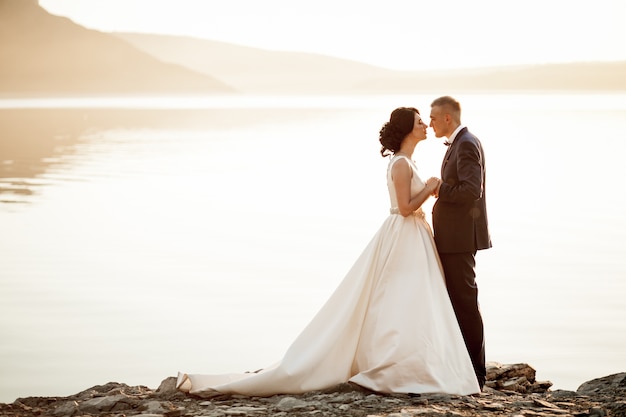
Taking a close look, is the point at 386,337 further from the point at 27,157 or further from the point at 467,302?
the point at 27,157

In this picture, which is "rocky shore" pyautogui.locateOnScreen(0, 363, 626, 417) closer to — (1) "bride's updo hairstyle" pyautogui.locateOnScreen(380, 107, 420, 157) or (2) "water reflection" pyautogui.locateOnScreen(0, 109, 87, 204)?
(1) "bride's updo hairstyle" pyautogui.locateOnScreen(380, 107, 420, 157)

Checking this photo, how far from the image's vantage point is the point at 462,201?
6.84 metres

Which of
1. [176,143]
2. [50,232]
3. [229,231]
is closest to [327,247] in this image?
[229,231]

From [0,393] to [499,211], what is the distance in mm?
14587

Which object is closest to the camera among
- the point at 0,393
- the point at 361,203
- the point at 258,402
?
the point at 258,402

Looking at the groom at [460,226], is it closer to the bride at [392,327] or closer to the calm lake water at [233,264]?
the bride at [392,327]

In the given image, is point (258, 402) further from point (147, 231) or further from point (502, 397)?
point (147, 231)

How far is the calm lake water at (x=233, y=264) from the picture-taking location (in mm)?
10570

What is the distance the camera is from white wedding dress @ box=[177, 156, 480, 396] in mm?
6645

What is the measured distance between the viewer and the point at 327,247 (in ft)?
55.3

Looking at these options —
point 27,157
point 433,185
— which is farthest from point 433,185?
point 27,157

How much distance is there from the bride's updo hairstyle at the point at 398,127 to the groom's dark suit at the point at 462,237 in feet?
1.14

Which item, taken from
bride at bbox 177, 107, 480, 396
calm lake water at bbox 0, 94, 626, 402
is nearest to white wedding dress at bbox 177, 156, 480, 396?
bride at bbox 177, 107, 480, 396

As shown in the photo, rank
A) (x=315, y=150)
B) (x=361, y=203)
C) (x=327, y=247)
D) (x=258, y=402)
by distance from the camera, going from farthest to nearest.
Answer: (x=315, y=150) < (x=361, y=203) < (x=327, y=247) < (x=258, y=402)
